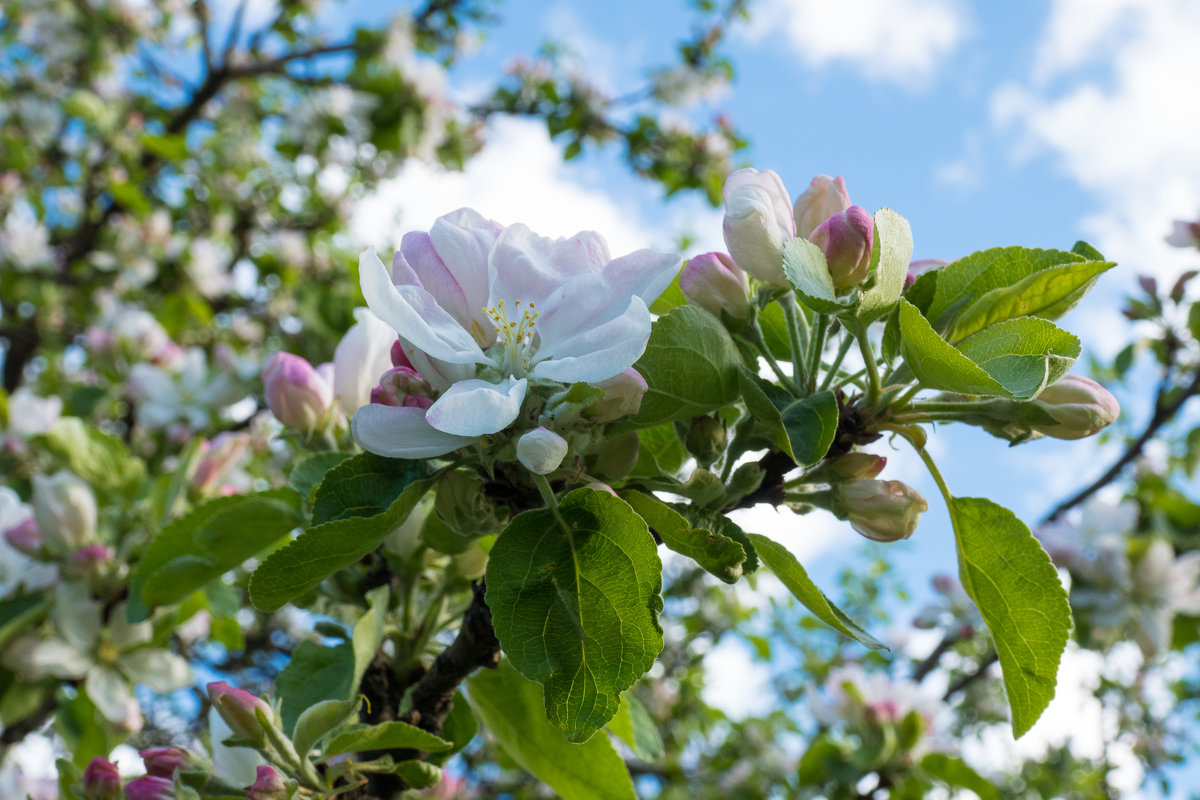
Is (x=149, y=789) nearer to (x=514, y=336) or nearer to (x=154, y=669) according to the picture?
(x=514, y=336)

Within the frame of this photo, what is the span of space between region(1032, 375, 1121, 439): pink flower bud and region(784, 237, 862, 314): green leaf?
A: 0.71ft

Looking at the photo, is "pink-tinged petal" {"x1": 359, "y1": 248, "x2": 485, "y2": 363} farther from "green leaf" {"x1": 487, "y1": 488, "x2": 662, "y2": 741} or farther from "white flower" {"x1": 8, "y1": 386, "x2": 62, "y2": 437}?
"white flower" {"x1": 8, "y1": 386, "x2": 62, "y2": 437}

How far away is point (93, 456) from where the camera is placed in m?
2.13

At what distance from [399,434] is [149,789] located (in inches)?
19.0

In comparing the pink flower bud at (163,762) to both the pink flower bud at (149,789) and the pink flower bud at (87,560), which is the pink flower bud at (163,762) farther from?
the pink flower bud at (87,560)

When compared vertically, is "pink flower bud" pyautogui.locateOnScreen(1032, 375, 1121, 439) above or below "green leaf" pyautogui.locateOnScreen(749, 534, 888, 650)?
above

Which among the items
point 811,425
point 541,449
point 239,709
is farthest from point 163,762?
point 811,425

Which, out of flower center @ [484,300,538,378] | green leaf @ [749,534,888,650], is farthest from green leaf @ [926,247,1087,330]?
flower center @ [484,300,538,378]

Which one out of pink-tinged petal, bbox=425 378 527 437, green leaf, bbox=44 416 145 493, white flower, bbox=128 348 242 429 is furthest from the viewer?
white flower, bbox=128 348 242 429

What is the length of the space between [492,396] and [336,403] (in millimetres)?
493

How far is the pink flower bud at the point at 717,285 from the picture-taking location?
883 mm

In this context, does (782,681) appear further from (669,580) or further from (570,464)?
(570,464)

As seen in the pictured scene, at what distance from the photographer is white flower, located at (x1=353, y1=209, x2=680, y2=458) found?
71cm

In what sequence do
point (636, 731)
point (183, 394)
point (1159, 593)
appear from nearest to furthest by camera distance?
1. point (636, 731)
2. point (1159, 593)
3. point (183, 394)
